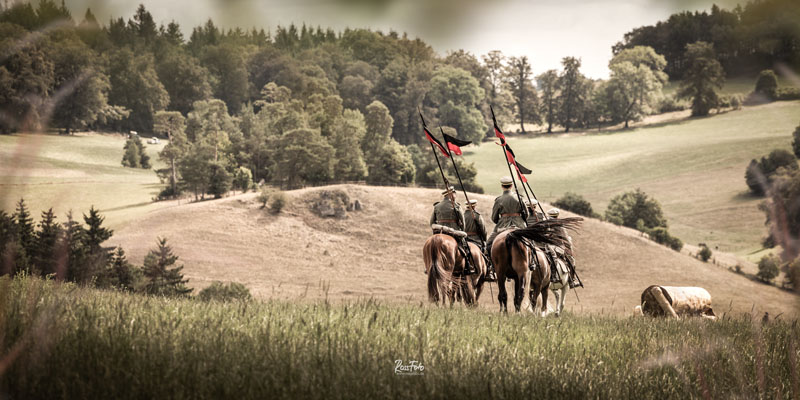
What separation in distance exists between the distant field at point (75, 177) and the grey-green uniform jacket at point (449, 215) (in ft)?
157

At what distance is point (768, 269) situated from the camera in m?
50.8

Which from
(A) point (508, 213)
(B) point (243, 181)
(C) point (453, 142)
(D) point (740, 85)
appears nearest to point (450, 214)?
(A) point (508, 213)

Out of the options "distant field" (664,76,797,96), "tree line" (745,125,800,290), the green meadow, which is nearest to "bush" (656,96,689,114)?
the green meadow

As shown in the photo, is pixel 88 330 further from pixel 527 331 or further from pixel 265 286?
pixel 265 286

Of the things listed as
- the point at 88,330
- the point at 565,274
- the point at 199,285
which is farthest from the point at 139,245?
the point at 88,330

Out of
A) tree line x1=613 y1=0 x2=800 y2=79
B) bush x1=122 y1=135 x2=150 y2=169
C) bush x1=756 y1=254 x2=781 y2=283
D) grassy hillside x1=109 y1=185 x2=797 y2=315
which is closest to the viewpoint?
grassy hillside x1=109 y1=185 x2=797 y2=315

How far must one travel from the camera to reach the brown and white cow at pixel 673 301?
14203 mm

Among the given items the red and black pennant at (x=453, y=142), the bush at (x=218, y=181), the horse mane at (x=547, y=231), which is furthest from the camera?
the bush at (x=218, y=181)

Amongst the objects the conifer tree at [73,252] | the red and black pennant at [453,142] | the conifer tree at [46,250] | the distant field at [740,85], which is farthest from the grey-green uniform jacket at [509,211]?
the distant field at [740,85]

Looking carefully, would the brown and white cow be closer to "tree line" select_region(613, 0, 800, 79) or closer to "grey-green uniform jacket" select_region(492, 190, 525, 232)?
"grey-green uniform jacket" select_region(492, 190, 525, 232)

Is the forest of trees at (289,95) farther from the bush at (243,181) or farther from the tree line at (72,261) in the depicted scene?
the tree line at (72,261)

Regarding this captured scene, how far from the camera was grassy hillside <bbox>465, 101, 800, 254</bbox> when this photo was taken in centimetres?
7269

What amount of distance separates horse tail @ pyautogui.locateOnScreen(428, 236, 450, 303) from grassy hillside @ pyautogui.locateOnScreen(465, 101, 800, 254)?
60020 millimetres

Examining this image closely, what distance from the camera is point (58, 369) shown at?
527 centimetres
